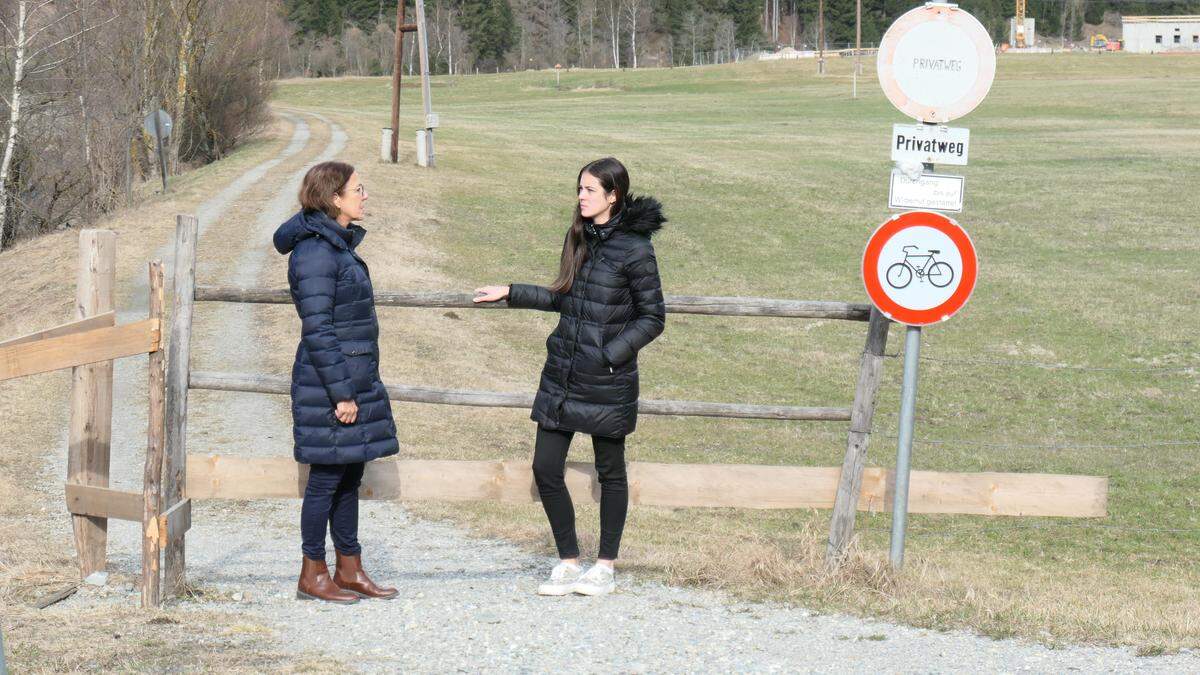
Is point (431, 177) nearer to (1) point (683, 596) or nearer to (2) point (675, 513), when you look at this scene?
(2) point (675, 513)

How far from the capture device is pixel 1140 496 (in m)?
11.6

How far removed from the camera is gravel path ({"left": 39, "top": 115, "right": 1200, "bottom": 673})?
17.5 ft

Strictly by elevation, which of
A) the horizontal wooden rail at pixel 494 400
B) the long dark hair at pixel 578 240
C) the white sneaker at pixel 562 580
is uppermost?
the long dark hair at pixel 578 240

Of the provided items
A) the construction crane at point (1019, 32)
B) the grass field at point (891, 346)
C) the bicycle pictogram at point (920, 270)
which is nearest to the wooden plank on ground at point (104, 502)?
the grass field at point (891, 346)

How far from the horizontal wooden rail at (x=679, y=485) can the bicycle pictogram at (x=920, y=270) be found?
0.96m

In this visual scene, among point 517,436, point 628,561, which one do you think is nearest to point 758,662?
point 628,561

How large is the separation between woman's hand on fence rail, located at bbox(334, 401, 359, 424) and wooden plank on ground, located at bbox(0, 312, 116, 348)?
128 cm

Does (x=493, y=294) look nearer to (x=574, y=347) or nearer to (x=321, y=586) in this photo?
(x=574, y=347)

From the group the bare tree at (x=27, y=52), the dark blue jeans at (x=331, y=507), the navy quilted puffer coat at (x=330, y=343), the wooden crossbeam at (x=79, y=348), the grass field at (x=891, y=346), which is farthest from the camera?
the bare tree at (x=27, y=52)

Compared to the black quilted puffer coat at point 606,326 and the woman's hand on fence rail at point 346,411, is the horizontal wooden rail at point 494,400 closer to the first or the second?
the black quilted puffer coat at point 606,326

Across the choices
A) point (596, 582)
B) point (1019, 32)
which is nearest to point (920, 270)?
point (596, 582)

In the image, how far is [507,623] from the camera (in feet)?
19.0

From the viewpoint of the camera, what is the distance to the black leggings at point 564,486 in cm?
609

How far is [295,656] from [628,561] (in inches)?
78.7
